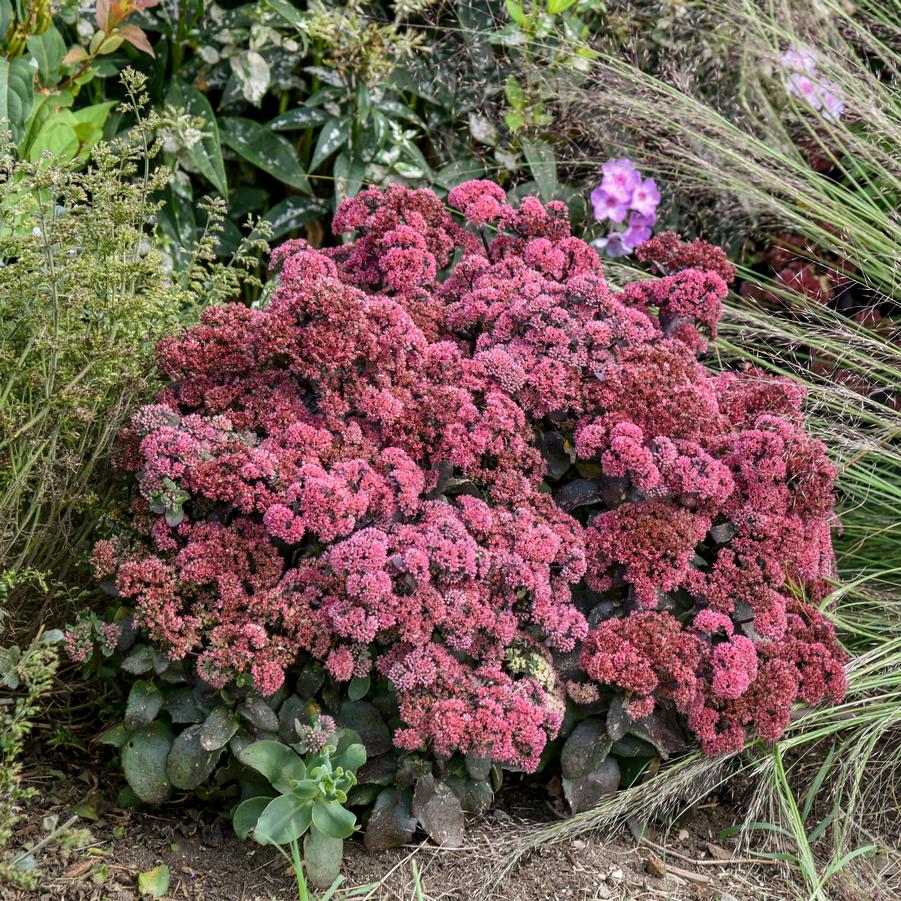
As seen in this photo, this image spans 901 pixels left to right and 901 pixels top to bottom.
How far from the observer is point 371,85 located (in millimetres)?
3734

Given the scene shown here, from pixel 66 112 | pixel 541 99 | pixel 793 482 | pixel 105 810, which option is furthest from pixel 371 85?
pixel 105 810

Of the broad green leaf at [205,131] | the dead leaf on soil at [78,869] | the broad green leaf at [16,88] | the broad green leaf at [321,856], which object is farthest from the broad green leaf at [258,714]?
the broad green leaf at [205,131]

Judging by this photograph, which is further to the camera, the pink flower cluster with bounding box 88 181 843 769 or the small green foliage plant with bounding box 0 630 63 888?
the pink flower cluster with bounding box 88 181 843 769

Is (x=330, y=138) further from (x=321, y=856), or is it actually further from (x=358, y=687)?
(x=321, y=856)

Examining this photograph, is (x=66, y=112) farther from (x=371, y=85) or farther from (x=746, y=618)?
(x=746, y=618)

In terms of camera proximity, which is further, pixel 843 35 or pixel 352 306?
pixel 843 35

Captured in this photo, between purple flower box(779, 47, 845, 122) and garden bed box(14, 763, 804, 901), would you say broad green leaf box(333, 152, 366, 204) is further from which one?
garden bed box(14, 763, 804, 901)

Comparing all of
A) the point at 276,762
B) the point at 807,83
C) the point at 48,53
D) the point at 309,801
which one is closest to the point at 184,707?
the point at 276,762

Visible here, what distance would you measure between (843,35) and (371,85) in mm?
1916

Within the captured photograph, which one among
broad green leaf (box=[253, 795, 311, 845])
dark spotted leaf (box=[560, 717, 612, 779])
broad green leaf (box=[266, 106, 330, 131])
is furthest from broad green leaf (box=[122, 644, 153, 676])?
broad green leaf (box=[266, 106, 330, 131])

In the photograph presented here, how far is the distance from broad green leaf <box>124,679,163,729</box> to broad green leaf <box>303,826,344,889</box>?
0.40 m

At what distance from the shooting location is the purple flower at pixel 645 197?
3834mm

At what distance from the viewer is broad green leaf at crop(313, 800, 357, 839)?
6.28 feet

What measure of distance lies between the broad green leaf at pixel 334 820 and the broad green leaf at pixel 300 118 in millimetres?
2783
